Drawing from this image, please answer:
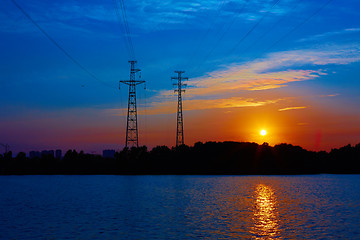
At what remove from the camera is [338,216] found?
61.1 meters

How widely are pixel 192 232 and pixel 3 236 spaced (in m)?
20.2

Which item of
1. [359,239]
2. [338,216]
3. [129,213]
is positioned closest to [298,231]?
[359,239]

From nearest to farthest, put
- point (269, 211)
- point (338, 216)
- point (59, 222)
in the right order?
point (59, 222), point (338, 216), point (269, 211)

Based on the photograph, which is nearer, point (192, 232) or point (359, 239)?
point (359, 239)

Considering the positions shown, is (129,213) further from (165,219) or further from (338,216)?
(338,216)

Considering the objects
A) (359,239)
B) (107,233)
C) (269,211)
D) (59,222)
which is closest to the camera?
(359,239)

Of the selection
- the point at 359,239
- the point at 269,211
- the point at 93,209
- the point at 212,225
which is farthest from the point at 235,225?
the point at 93,209

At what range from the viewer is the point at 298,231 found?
46.0 m

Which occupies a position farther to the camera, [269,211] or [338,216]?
[269,211]

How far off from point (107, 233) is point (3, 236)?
35.5ft

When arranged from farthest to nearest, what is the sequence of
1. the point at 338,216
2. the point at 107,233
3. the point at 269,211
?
1. the point at 269,211
2. the point at 338,216
3. the point at 107,233

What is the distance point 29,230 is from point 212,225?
21.8 m

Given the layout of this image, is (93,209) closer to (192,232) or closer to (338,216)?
(192,232)

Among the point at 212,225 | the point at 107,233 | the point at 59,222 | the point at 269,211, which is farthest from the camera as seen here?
the point at 269,211
